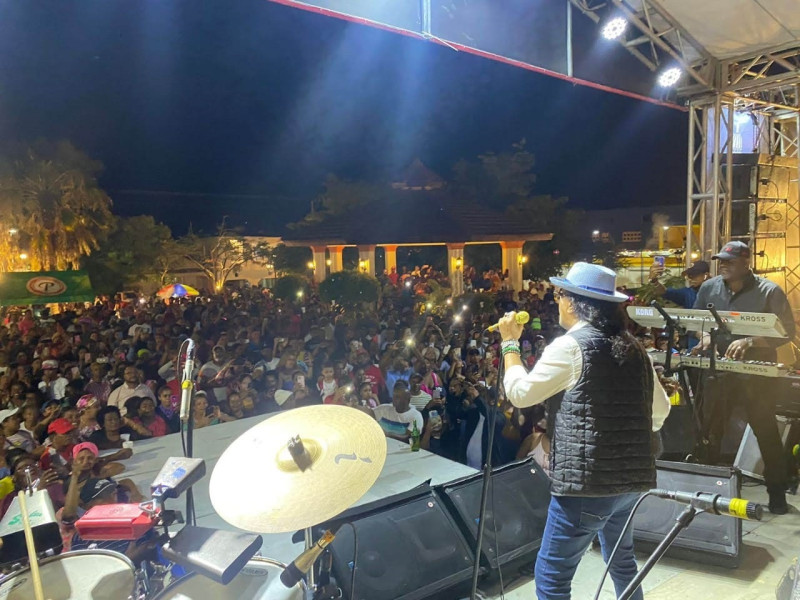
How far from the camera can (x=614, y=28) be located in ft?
20.3

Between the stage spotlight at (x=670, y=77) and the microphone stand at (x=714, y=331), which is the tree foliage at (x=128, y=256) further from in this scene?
the microphone stand at (x=714, y=331)

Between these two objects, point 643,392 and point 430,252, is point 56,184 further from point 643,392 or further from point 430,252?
point 643,392

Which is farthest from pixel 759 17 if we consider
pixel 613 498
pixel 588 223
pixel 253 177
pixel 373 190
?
pixel 253 177

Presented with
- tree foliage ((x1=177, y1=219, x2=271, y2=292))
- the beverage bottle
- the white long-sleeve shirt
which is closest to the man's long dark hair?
the white long-sleeve shirt

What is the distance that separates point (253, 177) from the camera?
39125mm

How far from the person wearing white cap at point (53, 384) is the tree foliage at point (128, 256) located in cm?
1560

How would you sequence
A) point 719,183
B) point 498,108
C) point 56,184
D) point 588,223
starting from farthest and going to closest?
1. point 588,223
2. point 498,108
3. point 56,184
4. point 719,183

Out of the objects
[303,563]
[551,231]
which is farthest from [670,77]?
[551,231]

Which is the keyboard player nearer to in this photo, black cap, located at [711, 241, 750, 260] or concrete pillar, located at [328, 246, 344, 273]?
black cap, located at [711, 241, 750, 260]

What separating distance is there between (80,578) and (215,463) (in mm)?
2115

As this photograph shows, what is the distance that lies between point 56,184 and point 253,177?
22.0 meters

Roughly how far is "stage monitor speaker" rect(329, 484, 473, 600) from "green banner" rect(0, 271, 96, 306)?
1280cm

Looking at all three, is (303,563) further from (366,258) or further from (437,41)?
(366,258)

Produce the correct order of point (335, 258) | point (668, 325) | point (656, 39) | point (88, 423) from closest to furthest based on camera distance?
point (668, 325) < point (88, 423) < point (656, 39) < point (335, 258)
